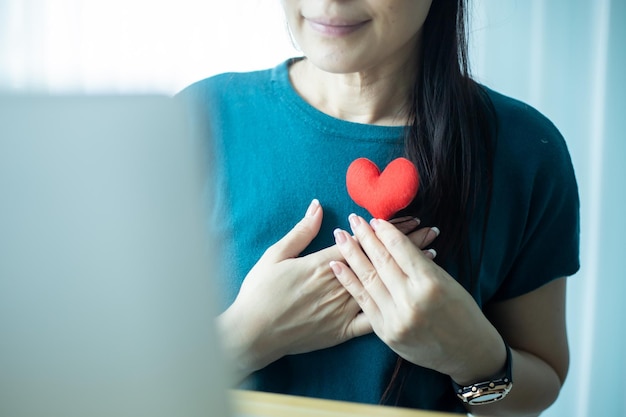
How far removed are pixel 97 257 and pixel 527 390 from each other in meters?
0.83

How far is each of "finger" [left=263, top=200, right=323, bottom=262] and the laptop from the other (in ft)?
2.05

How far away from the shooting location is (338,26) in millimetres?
818

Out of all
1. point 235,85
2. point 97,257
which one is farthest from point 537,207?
point 97,257

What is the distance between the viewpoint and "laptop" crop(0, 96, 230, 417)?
0.76 ft

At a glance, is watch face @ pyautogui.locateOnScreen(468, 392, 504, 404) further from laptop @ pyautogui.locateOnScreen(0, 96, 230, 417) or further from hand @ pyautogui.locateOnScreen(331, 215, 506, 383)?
laptop @ pyautogui.locateOnScreen(0, 96, 230, 417)

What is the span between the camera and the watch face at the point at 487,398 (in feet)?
2.80

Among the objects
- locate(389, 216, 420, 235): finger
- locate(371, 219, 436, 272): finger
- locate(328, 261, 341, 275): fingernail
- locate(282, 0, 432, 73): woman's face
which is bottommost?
locate(328, 261, 341, 275): fingernail

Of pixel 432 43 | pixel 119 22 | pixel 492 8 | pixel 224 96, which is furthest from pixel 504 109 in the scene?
pixel 119 22

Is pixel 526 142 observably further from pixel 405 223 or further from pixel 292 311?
pixel 292 311

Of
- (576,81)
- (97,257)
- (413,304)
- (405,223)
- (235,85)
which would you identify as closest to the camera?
(97,257)

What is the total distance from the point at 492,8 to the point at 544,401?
3.27 feet

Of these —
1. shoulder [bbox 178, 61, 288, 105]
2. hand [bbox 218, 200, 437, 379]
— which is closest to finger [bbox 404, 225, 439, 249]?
hand [bbox 218, 200, 437, 379]

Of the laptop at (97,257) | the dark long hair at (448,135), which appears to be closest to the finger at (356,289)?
the dark long hair at (448,135)

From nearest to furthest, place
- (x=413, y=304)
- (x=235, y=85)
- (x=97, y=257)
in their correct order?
(x=97, y=257), (x=413, y=304), (x=235, y=85)
